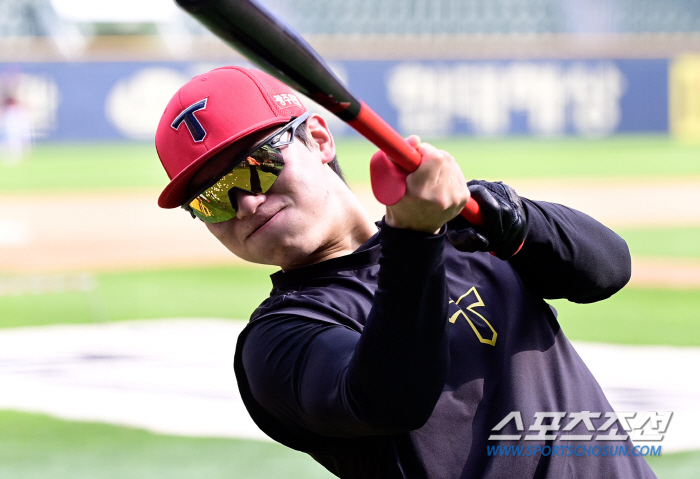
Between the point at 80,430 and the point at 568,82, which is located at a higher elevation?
the point at 80,430

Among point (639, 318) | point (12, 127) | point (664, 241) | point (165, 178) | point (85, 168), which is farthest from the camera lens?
point (12, 127)

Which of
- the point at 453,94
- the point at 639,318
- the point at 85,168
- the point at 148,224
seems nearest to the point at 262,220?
the point at 639,318

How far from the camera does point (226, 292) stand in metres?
7.71

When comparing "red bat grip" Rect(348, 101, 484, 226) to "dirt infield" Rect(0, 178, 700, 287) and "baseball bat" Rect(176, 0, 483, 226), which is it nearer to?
"baseball bat" Rect(176, 0, 483, 226)

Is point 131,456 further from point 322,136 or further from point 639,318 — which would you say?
point 639,318

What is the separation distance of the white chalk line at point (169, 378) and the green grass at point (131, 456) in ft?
0.37

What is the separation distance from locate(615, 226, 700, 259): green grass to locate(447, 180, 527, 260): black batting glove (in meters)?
8.13

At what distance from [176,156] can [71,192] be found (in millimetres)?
13895

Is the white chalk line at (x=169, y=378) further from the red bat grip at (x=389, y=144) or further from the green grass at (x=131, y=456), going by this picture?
the red bat grip at (x=389, y=144)

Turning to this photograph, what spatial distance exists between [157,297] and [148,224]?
4.65 metres

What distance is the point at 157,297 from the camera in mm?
7609

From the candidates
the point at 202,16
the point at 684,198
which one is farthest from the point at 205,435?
the point at 684,198

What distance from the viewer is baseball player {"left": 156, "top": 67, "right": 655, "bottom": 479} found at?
1505 mm

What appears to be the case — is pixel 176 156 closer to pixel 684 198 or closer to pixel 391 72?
pixel 684 198
